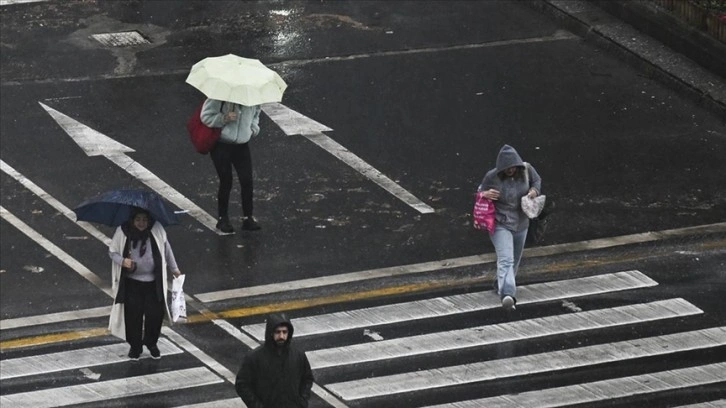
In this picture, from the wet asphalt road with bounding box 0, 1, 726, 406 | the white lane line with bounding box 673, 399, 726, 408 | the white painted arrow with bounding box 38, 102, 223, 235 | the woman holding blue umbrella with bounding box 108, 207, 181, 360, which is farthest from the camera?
the white painted arrow with bounding box 38, 102, 223, 235

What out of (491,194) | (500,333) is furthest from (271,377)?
(491,194)

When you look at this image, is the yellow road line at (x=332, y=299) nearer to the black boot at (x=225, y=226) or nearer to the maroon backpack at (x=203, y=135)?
the black boot at (x=225, y=226)

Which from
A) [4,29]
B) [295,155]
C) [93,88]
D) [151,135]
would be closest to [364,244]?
[295,155]

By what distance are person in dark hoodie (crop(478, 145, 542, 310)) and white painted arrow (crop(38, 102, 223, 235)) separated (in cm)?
310

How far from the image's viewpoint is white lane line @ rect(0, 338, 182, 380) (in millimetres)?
13641

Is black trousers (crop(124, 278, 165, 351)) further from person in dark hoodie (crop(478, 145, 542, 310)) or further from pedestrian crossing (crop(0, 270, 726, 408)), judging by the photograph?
person in dark hoodie (crop(478, 145, 542, 310))

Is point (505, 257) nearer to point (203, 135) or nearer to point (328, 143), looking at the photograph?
point (203, 135)

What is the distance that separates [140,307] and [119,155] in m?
4.78

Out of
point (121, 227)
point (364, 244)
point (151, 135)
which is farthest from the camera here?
point (151, 135)

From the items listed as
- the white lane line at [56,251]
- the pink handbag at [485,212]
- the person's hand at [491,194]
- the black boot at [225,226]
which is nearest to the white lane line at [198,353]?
the white lane line at [56,251]

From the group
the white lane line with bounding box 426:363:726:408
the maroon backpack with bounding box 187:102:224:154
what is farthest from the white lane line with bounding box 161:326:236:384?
the maroon backpack with bounding box 187:102:224:154

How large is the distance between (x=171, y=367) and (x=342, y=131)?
5.72 meters

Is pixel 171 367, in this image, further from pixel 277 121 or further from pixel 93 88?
pixel 93 88

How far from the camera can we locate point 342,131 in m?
18.8
